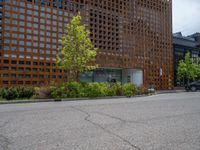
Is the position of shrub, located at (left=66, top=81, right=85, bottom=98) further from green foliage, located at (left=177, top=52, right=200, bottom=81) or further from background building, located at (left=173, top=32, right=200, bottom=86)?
background building, located at (left=173, top=32, right=200, bottom=86)

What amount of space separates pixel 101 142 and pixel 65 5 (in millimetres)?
21324

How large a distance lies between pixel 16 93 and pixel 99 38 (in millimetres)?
13579

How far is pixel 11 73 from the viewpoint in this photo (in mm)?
18422

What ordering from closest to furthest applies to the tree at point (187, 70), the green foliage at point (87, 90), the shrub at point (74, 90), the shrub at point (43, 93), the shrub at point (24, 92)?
the shrub at point (24, 92)
the shrub at point (43, 93)
the green foliage at point (87, 90)
the shrub at point (74, 90)
the tree at point (187, 70)

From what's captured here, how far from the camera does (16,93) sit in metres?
13.2

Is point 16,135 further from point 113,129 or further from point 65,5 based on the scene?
point 65,5

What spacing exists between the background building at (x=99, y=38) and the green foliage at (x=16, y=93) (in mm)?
5451

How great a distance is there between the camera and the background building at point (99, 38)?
18.8 metres

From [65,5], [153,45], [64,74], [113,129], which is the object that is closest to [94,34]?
[65,5]

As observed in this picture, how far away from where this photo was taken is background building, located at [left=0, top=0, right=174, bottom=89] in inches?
742

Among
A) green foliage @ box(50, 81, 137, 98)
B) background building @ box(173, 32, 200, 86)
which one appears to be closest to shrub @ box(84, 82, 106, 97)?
green foliage @ box(50, 81, 137, 98)

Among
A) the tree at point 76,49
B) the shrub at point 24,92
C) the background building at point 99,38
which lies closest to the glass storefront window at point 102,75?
the background building at point 99,38

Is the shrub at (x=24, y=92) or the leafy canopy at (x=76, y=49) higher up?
the leafy canopy at (x=76, y=49)

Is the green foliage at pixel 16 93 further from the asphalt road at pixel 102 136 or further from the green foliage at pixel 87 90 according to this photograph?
the asphalt road at pixel 102 136
